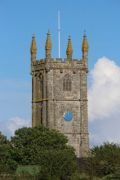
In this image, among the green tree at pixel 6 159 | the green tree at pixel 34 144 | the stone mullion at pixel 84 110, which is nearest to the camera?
the green tree at pixel 6 159

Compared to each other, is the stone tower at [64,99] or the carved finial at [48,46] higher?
the carved finial at [48,46]

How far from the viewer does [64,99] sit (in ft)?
498

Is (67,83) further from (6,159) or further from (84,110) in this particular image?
(6,159)

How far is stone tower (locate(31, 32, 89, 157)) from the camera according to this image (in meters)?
151

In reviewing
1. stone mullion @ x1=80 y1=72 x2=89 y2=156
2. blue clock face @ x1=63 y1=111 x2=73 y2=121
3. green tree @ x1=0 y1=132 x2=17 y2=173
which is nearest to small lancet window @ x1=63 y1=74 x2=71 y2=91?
stone mullion @ x1=80 y1=72 x2=89 y2=156

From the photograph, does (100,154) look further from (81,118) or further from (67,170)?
(81,118)

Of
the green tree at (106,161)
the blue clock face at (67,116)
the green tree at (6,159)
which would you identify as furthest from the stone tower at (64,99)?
Result: the green tree at (106,161)

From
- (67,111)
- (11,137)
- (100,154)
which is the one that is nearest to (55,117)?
(67,111)

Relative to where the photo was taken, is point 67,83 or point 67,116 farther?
point 67,83

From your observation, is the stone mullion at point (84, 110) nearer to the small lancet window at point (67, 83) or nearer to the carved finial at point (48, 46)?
the small lancet window at point (67, 83)

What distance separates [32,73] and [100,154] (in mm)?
43778

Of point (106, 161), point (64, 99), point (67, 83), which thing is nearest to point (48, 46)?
point (67, 83)

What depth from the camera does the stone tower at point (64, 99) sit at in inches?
5955

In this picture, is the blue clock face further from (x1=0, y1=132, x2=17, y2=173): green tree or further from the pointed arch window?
(x1=0, y1=132, x2=17, y2=173): green tree
